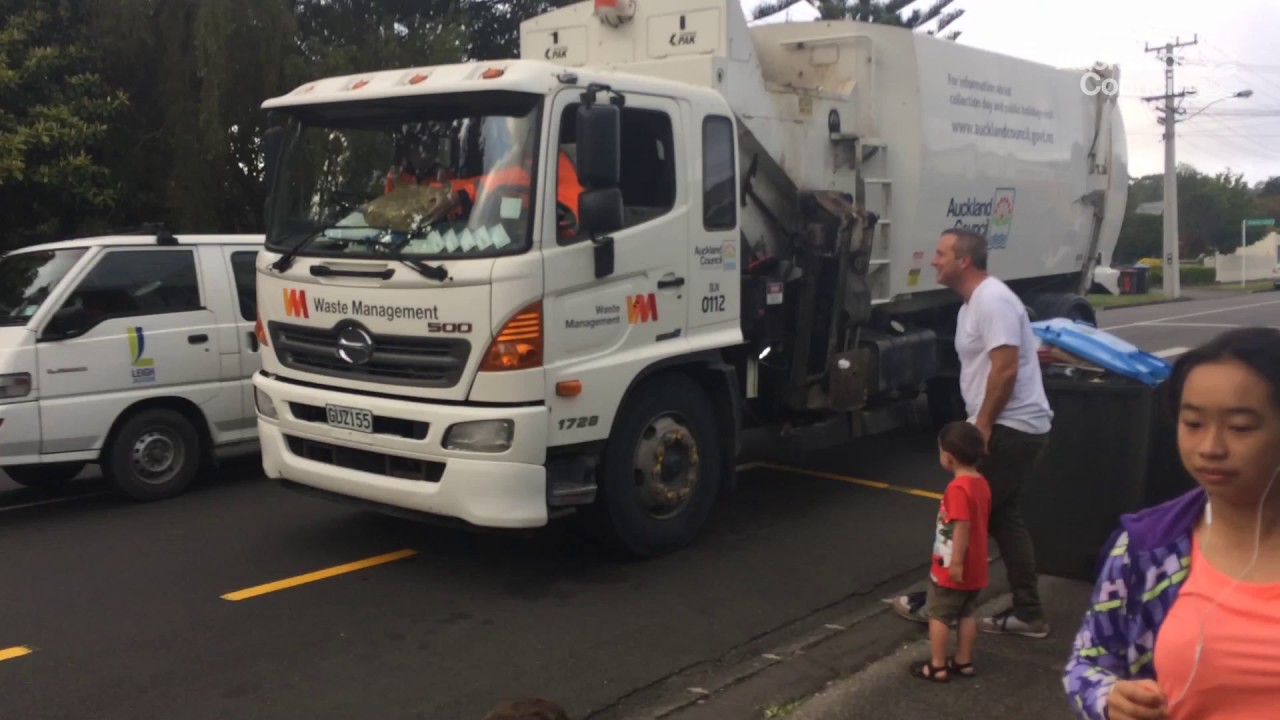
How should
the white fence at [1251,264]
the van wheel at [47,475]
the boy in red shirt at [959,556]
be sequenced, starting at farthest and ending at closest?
the white fence at [1251,264] < the van wheel at [47,475] < the boy in red shirt at [959,556]

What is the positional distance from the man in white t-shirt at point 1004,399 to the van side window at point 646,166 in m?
1.75

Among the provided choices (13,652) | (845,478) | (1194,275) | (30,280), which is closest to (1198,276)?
(1194,275)

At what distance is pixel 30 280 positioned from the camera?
7.86m

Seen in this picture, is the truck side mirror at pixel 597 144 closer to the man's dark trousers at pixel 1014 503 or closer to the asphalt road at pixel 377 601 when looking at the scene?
the asphalt road at pixel 377 601

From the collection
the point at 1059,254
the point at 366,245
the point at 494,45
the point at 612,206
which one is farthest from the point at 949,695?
the point at 494,45

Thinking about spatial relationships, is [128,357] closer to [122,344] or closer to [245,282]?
[122,344]

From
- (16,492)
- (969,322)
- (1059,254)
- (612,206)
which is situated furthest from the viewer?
(1059,254)

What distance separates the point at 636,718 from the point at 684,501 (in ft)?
7.31

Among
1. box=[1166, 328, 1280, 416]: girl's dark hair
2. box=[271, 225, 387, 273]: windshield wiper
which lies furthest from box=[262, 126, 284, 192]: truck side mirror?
box=[1166, 328, 1280, 416]: girl's dark hair

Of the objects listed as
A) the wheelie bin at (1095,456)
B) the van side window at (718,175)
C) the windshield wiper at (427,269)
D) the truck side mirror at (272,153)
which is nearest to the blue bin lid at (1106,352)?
the wheelie bin at (1095,456)

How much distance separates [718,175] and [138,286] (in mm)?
4269

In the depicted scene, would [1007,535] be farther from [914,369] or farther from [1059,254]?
[1059,254]

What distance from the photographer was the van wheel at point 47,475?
8.18 meters

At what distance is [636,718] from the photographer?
4.58m
